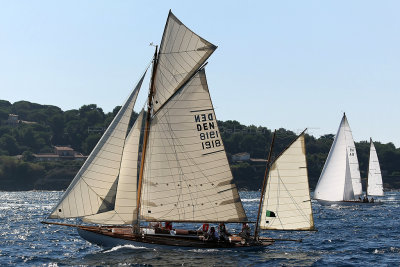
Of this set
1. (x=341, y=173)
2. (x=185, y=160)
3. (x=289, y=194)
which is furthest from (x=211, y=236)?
(x=341, y=173)

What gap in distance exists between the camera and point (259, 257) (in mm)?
46219

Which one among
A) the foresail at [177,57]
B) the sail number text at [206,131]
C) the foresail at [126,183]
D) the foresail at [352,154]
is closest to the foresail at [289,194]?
the sail number text at [206,131]

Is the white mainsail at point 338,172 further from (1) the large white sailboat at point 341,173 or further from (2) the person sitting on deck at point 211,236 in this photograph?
(2) the person sitting on deck at point 211,236

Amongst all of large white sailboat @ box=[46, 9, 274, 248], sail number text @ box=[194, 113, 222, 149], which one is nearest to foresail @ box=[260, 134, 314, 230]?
large white sailboat @ box=[46, 9, 274, 248]

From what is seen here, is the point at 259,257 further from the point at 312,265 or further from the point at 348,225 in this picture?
the point at 348,225

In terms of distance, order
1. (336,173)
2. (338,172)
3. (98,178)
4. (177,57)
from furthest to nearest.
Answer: (336,173), (338,172), (177,57), (98,178)

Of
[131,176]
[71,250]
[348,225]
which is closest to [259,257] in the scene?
[131,176]

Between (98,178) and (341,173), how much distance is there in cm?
7313

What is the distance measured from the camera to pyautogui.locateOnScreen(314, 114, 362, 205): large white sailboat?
109m

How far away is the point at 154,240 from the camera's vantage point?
1833 inches

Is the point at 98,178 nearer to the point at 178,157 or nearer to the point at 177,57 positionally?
the point at 178,157

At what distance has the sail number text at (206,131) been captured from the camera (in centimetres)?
4634

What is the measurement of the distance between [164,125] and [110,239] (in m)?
8.64

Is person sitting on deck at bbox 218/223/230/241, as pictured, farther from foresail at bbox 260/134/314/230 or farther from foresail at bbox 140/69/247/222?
foresail at bbox 260/134/314/230
